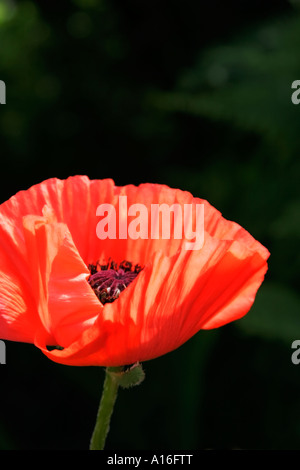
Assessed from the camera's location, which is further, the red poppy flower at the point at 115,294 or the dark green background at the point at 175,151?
the dark green background at the point at 175,151

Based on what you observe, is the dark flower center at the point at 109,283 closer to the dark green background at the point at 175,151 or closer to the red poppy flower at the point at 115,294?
the red poppy flower at the point at 115,294

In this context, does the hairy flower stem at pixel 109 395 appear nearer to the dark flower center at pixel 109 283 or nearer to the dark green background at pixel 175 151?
the dark flower center at pixel 109 283

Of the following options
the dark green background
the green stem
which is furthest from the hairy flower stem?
the dark green background

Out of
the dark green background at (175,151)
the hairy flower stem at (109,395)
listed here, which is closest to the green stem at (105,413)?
the hairy flower stem at (109,395)

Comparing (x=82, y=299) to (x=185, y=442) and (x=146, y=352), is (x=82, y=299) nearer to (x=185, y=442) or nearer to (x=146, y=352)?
→ (x=146, y=352)

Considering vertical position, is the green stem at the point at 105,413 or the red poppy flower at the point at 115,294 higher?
the red poppy flower at the point at 115,294
